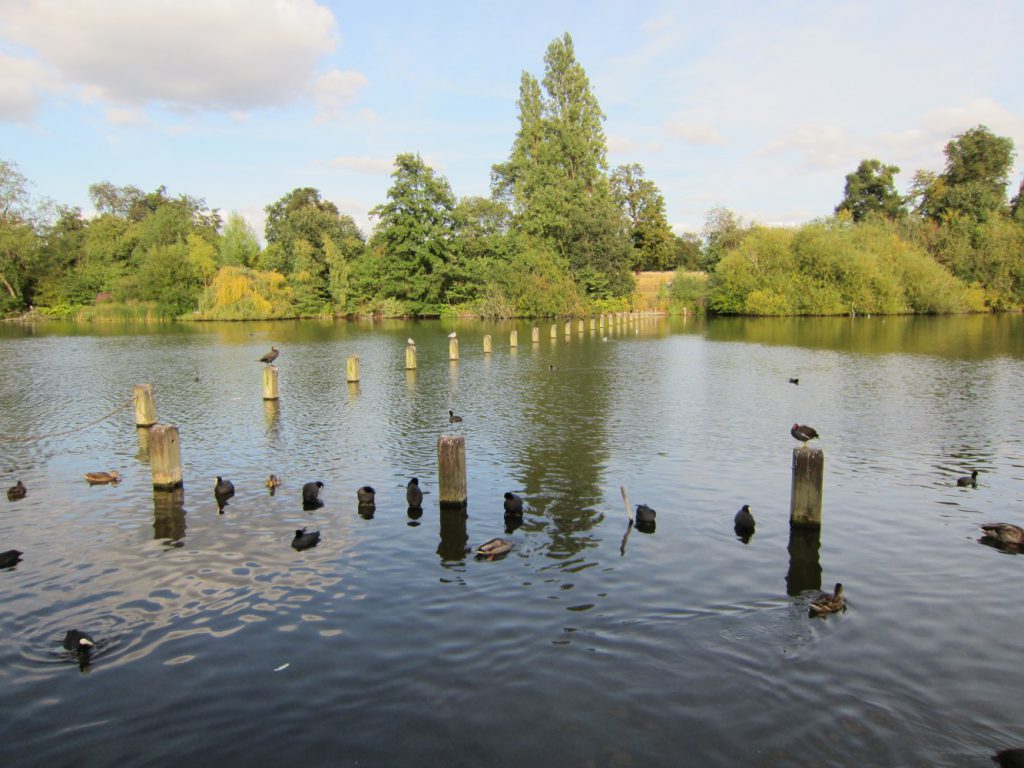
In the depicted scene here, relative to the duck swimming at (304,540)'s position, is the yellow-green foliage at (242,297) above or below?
above

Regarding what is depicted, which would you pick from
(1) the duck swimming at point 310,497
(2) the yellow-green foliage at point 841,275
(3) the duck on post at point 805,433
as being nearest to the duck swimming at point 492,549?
(1) the duck swimming at point 310,497

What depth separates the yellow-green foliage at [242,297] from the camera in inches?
2581

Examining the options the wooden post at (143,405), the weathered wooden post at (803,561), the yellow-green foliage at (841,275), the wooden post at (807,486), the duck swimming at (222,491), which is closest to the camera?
the weathered wooden post at (803,561)

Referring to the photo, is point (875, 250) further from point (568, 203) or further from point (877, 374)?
point (877, 374)

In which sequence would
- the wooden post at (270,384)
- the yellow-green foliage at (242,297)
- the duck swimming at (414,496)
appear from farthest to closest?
the yellow-green foliage at (242,297) < the wooden post at (270,384) < the duck swimming at (414,496)

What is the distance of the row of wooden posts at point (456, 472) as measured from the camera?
902 cm

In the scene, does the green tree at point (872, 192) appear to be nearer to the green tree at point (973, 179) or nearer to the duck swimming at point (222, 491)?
the green tree at point (973, 179)

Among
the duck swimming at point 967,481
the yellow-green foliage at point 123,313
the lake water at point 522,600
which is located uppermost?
the yellow-green foliage at point 123,313

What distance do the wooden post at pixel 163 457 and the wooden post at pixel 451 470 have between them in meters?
4.76

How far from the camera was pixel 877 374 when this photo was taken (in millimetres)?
24484

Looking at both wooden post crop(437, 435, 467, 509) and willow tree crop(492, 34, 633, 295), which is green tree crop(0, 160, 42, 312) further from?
wooden post crop(437, 435, 467, 509)

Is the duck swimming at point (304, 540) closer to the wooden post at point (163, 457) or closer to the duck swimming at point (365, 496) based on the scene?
the duck swimming at point (365, 496)

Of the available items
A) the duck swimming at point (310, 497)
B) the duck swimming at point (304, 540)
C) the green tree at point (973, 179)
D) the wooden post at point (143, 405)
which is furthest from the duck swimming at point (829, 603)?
the green tree at point (973, 179)

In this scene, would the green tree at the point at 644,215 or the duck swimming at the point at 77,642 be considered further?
the green tree at the point at 644,215
